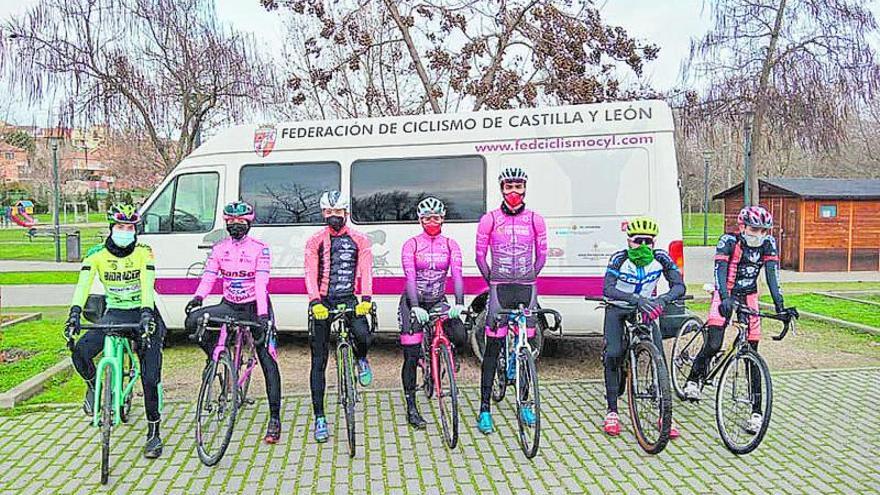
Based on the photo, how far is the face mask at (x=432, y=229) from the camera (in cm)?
565

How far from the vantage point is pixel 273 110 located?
14758mm

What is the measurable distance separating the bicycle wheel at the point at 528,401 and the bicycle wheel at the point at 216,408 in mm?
2143

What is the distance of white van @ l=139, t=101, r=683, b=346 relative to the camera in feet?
23.9

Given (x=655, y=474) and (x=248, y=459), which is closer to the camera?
(x=655, y=474)

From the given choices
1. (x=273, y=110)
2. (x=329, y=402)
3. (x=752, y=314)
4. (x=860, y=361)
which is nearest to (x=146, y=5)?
(x=273, y=110)

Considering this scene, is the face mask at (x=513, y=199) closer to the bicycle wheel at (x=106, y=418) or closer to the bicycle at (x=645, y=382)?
the bicycle at (x=645, y=382)

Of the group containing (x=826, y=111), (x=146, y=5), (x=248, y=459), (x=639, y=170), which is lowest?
(x=248, y=459)

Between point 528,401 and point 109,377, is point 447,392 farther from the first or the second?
point 109,377

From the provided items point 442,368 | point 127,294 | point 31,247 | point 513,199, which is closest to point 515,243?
point 513,199

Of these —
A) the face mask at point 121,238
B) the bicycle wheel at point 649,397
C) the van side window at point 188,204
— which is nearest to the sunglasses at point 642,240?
the bicycle wheel at point 649,397

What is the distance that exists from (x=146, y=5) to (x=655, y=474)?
12.5 m

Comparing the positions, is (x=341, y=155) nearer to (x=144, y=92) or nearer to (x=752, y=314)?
(x=752, y=314)

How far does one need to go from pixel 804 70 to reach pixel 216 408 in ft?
42.0

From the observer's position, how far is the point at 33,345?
29.8ft
